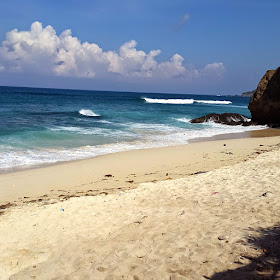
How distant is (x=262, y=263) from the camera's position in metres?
3.72

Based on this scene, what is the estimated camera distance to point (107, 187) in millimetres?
8586

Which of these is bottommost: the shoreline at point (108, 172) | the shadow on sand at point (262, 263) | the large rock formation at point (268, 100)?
the shoreline at point (108, 172)

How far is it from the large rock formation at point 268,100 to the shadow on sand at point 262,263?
23.0 meters

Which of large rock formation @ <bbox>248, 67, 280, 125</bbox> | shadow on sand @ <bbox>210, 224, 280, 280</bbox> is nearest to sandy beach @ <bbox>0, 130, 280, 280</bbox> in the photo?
shadow on sand @ <bbox>210, 224, 280, 280</bbox>

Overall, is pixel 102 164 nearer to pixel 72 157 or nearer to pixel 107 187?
pixel 72 157

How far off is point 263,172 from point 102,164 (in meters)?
5.95

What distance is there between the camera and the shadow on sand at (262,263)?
11.4 ft

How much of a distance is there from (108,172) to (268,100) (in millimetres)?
20431

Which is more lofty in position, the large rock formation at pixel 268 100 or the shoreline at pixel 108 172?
the large rock formation at pixel 268 100

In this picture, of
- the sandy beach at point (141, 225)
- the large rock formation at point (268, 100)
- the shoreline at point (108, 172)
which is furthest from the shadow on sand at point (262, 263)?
the large rock formation at point (268, 100)

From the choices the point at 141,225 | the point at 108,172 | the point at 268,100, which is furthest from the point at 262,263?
the point at 268,100

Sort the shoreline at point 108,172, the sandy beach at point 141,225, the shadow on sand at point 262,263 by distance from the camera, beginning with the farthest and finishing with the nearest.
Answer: the shoreline at point 108,172, the sandy beach at point 141,225, the shadow on sand at point 262,263

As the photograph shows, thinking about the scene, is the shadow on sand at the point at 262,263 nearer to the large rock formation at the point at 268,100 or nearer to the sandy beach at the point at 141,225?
the sandy beach at the point at 141,225

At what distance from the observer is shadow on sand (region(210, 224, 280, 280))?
3486 mm
